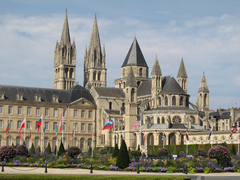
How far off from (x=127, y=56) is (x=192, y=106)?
22.5 m

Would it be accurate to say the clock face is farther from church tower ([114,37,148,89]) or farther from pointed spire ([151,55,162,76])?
church tower ([114,37,148,89])

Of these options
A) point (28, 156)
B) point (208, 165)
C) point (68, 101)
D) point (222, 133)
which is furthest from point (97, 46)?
point (208, 165)

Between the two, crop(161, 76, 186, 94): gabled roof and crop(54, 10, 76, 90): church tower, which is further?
crop(54, 10, 76, 90): church tower

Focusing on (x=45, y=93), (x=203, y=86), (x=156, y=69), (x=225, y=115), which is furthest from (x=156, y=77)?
(x=225, y=115)

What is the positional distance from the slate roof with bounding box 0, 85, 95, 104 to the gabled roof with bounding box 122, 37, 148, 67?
609 inches

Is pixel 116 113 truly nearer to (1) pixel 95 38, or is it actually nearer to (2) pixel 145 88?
(2) pixel 145 88

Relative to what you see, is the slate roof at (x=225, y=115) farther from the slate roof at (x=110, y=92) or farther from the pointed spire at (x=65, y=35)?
the pointed spire at (x=65, y=35)

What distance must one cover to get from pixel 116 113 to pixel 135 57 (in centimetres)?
1736

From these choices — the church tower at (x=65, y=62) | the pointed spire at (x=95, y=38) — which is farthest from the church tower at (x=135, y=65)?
the pointed spire at (x=95, y=38)

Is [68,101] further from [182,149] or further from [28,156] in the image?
[28,156]

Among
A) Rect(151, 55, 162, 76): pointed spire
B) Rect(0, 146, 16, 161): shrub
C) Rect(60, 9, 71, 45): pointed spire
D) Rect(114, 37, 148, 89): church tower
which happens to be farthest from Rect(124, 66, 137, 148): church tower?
Rect(0, 146, 16, 161): shrub

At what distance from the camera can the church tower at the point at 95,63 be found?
120250mm

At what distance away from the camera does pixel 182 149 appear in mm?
71250

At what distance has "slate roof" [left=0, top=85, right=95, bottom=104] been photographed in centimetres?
8444
